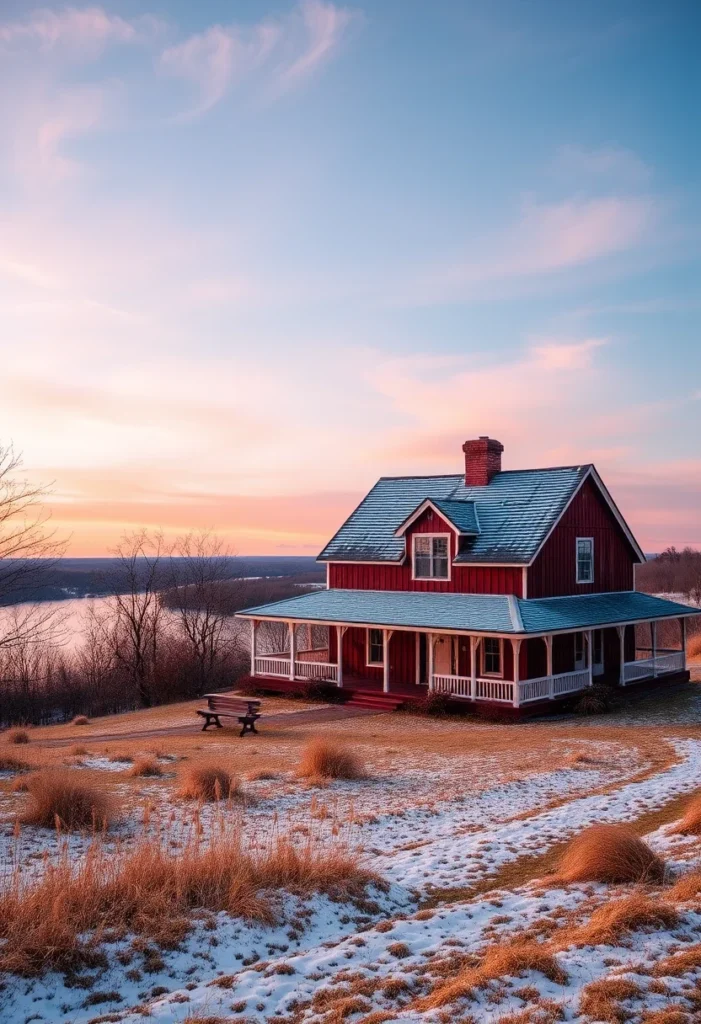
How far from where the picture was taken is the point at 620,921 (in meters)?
7.08

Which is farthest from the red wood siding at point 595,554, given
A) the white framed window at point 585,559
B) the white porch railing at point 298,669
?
the white porch railing at point 298,669

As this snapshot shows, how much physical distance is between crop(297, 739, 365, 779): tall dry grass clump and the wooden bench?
724 centimetres

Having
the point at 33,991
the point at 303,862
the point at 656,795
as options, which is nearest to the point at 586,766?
the point at 656,795

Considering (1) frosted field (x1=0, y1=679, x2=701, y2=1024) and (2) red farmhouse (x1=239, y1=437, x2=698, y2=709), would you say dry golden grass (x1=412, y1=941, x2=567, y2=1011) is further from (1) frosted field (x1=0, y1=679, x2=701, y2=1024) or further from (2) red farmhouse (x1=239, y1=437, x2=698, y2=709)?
(2) red farmhouse (x1=239, y1=437, x2=698, y2=709)

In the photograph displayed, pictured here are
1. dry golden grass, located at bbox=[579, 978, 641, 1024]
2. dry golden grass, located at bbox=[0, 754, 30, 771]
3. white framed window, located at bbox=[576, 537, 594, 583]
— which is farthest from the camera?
white framed window, located at bbox=[576, 537, 594, 583]

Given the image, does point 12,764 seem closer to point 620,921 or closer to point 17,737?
point 17,737

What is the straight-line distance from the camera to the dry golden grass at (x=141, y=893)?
6.64m

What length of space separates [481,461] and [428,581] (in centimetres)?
561

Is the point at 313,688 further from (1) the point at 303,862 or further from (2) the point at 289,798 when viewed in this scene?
(1) the point at 303,862

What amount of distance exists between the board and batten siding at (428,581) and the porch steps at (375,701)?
4551 millimetres

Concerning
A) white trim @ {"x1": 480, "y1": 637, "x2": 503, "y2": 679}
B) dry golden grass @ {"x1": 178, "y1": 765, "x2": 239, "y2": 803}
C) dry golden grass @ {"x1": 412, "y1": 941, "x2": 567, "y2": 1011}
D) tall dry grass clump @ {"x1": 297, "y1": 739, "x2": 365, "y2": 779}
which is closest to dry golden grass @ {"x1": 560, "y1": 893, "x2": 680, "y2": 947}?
dry golden grass @ {"x1": 412, "y1": 941, "x2": 567, "y2": 1011}

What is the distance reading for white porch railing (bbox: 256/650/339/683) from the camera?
100ft

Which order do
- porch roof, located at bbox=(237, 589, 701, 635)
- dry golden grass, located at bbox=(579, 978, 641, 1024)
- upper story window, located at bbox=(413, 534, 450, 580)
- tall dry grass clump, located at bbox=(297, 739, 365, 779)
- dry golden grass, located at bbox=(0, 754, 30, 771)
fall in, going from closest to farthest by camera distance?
dry golden grass, located at bbox=(579, 978, 641, 1024) → tall dry grass clump, located at bbox=(297, 739, 365, 779) → dry golden grass, located at bbox=(0, 754, 30, 771) → porch roof, located at bbox=(237, 589, 701, 635) → upper story window, located at bbox=(413, 534, 450, 580)

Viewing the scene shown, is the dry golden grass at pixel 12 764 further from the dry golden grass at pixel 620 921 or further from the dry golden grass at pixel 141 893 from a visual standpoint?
the dry golden grass at pixel 620 921
